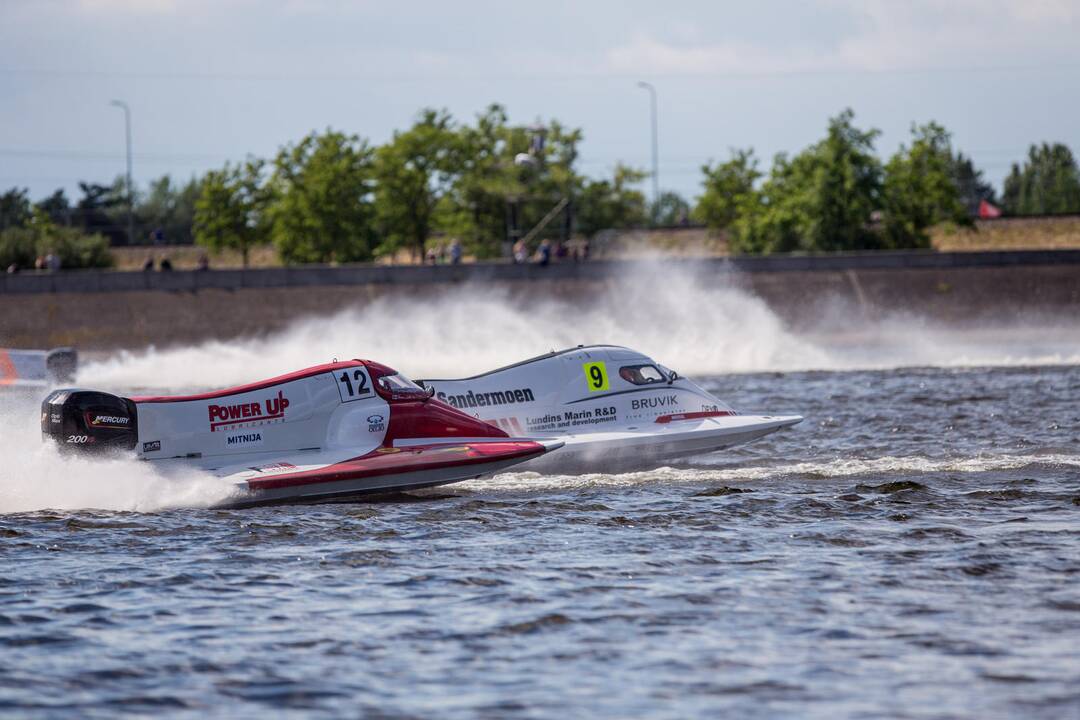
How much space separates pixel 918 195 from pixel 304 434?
57.8m

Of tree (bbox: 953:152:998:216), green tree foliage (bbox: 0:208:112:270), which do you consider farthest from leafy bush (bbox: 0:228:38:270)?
tree (bbox: 953:152:998:216)

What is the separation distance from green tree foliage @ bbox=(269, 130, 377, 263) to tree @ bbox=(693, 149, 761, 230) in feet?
67.3

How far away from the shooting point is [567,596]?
11953 millimetres

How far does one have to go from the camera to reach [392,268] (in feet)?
182

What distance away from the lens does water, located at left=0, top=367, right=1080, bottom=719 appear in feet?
30.5

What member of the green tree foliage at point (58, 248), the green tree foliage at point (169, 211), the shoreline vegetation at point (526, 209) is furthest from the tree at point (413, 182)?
the green tree foliage at point (169, 211)

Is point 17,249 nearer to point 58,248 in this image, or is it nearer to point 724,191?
point 58,248

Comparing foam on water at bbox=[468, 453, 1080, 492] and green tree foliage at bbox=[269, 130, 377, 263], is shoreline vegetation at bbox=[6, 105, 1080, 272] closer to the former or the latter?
green tree foliage at bbox=[269, 130, 377, 263]

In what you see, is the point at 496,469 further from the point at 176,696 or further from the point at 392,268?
the point at 392,268

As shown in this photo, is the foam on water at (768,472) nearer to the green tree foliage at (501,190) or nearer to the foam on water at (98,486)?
the foam on water at (98,486)

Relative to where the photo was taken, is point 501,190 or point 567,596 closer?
point 567,596

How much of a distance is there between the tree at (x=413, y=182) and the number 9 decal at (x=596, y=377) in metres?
52.2

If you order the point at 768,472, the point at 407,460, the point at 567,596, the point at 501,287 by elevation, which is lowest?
the point at 567,596

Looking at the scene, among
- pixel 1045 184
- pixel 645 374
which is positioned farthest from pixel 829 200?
pixel 1045 184
